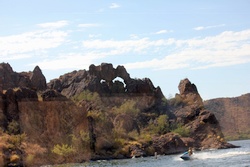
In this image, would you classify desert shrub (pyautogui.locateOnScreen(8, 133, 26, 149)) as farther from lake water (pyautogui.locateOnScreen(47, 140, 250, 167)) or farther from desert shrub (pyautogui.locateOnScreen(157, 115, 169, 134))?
desert shrub (pyautogui.locateOnScreen(157, 115, 169, 134))

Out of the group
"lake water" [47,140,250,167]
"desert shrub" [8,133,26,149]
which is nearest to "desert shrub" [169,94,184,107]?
"lake water" [47,140,250,167]

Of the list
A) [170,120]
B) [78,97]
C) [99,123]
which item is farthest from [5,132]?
[170,120]

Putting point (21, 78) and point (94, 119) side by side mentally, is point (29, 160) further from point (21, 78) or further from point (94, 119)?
point (21, 78)

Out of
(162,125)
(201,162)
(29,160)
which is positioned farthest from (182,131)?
(201,162)

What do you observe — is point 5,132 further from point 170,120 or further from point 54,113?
point 170,120

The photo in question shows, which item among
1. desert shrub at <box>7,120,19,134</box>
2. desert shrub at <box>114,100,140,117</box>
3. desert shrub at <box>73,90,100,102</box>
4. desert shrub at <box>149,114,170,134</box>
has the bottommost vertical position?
desert shrub at <box>149,114,170,134</box>

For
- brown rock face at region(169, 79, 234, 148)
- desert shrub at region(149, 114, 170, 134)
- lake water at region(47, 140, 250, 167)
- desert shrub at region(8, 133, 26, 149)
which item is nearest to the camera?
lake water at region(47, 140, 250, 167)

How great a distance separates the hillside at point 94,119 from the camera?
332ft

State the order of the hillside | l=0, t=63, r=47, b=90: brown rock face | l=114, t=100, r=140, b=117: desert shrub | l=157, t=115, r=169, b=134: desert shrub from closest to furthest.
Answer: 1. the hillside
2. l=0, t=63, r=47, b=90: brown rock face
3. l=157, t=115, r=169, b=134: desert shrub
4. l=114, t=100, r=140, b=117: desert shrub

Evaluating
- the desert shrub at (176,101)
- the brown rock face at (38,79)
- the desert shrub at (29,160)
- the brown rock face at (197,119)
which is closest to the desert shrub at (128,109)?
the brown rock face at (197,119)

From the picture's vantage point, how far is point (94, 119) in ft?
381

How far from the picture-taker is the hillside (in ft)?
Result: 332

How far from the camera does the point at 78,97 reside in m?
151

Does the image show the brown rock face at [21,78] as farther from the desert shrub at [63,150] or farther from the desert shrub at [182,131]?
the desert shrub at [63,150]
